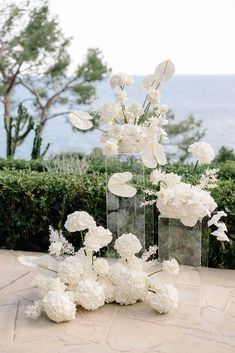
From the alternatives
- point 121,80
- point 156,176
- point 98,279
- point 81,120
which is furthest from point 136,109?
point 98,279

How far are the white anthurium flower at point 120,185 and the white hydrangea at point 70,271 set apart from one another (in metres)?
0.49

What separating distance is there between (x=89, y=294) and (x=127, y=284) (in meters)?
0.23

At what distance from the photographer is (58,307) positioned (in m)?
2.87

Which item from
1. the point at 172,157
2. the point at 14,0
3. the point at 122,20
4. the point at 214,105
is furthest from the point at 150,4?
the point at 14,0

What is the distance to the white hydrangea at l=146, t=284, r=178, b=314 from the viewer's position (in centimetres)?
298

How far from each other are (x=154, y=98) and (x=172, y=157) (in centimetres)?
1492

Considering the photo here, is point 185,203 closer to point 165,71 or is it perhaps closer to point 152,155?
point 152,155

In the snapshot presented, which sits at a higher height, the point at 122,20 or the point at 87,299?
the point at 122,20

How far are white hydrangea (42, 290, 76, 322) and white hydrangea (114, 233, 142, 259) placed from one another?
0.43 metres

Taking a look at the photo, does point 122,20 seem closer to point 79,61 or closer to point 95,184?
point 79,61

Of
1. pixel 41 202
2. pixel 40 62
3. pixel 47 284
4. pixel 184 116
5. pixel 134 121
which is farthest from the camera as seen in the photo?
pixel 184 116

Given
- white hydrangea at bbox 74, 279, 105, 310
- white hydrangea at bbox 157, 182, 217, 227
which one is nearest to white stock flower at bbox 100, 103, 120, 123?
white hydrangea at bbox 157, 182, 217, 227

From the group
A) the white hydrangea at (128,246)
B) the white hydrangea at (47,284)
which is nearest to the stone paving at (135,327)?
the white hydrangea at (47,284)

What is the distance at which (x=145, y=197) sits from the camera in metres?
3.38
